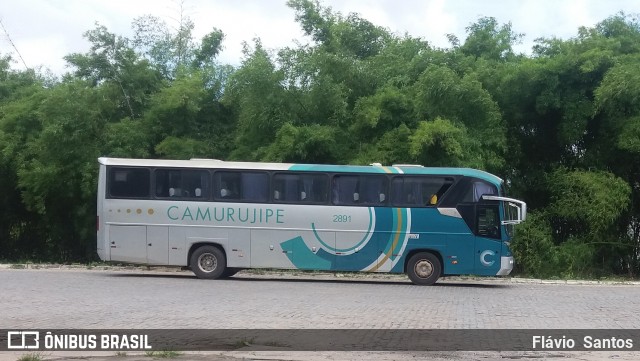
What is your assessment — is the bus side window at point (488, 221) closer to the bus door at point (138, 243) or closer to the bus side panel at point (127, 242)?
the bus door at point (138, 243)

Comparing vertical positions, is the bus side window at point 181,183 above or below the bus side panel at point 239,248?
above

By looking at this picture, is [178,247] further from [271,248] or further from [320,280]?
[320,280]

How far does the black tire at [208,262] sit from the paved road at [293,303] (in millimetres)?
517

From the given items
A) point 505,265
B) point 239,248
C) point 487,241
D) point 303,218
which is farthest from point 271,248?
point 505,265

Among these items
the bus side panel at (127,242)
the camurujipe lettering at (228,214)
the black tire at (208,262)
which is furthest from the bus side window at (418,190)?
the bus side panel at (127,242)

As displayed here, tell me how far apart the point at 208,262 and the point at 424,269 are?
6034 millimetres

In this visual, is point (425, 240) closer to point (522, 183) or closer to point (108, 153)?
point (522, 183)

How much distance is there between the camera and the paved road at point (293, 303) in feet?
42.6

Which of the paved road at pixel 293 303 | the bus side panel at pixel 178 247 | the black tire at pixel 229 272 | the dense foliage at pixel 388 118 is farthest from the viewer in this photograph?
the dense foliage at pixel 388 118

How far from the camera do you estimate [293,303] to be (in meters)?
16.2

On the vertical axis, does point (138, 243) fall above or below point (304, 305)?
above

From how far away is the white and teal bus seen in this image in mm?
22406

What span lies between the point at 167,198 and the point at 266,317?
992 cm

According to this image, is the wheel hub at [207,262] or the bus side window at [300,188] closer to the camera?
the bus side window at [300,188]
